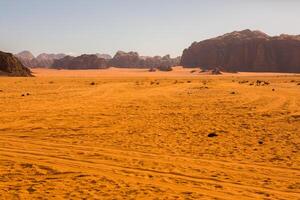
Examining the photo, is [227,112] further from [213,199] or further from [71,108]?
[213,199]

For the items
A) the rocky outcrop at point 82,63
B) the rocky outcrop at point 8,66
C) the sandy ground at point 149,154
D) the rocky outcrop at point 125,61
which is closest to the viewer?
the sandy ground at point 149,154

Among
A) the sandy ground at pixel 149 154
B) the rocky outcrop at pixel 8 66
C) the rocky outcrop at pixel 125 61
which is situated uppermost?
the rocky outcrop at pixel 125 61

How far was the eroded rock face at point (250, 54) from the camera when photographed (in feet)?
393

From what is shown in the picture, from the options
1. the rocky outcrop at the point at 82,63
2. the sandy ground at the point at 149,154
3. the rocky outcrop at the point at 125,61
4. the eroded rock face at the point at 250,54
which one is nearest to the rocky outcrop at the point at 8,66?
the sandy ground at the point at 149,154

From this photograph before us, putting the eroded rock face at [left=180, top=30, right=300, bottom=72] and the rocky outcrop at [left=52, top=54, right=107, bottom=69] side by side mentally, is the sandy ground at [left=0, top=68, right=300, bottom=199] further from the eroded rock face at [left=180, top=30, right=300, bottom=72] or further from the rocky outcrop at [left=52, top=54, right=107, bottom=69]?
the rocky outcrop at [left=52, top=54, right=107, bottom=69]

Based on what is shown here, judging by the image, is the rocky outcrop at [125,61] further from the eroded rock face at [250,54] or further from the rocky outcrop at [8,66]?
the rocky outcrop at [8,66]

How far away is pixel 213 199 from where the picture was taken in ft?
23.9

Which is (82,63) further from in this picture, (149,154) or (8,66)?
(149,154)

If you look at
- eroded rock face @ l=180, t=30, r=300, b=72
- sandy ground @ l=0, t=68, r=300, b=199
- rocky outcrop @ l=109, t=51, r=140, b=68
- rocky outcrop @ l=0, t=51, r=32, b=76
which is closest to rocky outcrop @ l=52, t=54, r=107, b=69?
rocky outcrop @ l=109, t=51, r=140, b=68

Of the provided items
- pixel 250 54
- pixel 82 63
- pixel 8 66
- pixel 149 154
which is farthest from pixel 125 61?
pixel 149 154

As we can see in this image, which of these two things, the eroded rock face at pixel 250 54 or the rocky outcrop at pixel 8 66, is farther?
the eroded rock face at pixel 250 54

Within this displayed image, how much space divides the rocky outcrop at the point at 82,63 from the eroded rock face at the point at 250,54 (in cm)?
2897

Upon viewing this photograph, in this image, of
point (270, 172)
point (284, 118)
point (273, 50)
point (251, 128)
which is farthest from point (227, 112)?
point (273, 50)

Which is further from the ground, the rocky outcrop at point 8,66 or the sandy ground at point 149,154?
the rocky outcrop at point 8,66
